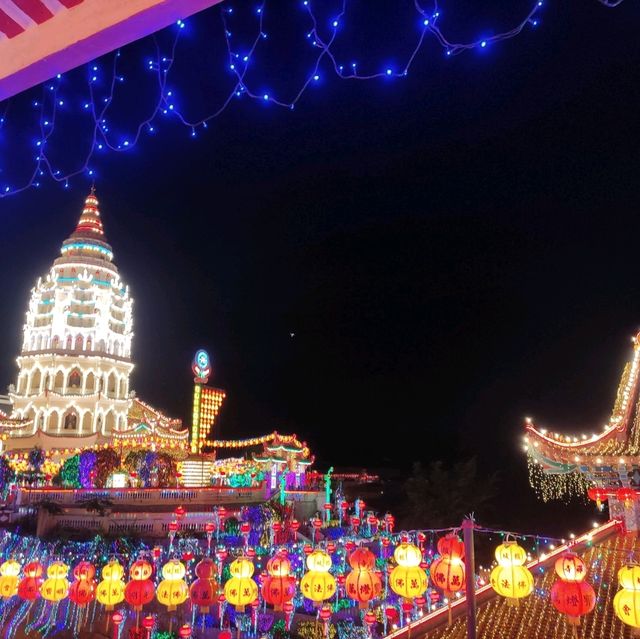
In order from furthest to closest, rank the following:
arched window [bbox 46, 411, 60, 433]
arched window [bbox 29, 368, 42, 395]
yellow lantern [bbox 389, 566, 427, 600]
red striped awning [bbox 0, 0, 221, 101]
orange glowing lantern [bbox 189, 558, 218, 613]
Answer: arched window [bbox 29, 368, 42, 395], arched window [bbox 46, 411, 60, 433], orange glowing lantern [bbox 189, 558, 218, 613], yellow lantern [bbox 389, 566, 427, 600], red striped awning [bbox 0, 0, 221, 101]

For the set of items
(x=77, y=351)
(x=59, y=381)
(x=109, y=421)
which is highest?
(x=77, y=351)

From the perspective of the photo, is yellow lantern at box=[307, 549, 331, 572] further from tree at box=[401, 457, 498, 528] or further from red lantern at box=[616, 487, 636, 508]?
tree at box=[401, 457, 498, 528]

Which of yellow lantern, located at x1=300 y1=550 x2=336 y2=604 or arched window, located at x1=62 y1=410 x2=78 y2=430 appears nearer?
yellow lantern, located at x1=300 y1=550 x2=336 y2=604

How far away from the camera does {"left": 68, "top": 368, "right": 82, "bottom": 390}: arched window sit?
32.3 m

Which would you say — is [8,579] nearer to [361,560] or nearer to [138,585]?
[138,585]

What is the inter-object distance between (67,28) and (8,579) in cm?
919

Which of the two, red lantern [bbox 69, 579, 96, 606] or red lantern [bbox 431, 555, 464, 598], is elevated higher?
red lantern [bbox 431, 555, 464, 598]

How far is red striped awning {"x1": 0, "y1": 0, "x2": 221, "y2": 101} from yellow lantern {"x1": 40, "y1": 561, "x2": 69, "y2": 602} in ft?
28.2

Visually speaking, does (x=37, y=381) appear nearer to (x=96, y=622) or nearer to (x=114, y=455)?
(x=114, y=455)

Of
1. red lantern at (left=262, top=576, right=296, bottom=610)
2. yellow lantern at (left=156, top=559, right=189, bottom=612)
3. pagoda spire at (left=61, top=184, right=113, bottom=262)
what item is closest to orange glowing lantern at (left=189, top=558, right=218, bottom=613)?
yellow lantern at (left=156, top=559, right=189, bottom=612)

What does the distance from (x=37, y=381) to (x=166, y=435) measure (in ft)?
28.9

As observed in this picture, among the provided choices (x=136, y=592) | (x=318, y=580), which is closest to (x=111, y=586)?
(x=136, y=592)

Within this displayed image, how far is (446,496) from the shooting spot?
26.8 meters

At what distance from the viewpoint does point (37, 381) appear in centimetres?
3231
